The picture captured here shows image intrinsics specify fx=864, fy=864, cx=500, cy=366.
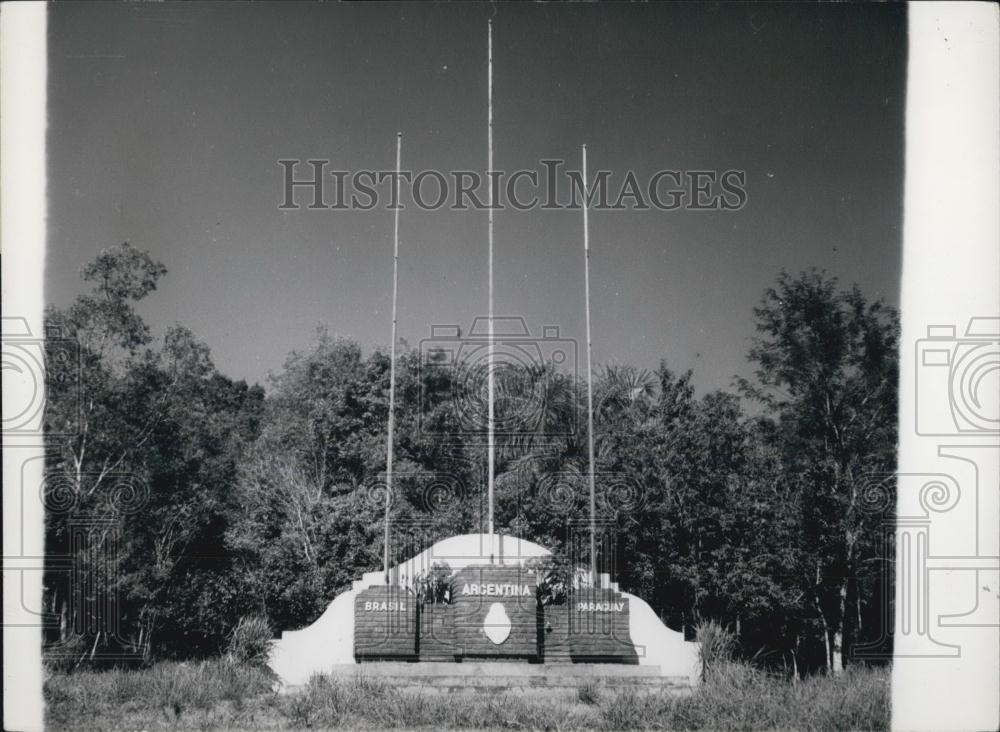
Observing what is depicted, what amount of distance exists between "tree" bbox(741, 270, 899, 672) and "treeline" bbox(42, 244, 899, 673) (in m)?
0.03

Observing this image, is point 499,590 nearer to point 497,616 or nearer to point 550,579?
point 497,616

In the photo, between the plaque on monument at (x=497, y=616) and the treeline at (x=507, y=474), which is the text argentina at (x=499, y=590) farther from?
the treeline at (x=507, y=474)

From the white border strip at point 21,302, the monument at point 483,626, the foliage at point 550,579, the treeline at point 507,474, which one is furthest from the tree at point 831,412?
the white border strip at point 21,302

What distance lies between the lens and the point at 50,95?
28.0 ft

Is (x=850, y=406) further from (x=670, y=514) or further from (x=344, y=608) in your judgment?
(x=344, y=608)

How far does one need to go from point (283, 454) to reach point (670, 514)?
5.21 m

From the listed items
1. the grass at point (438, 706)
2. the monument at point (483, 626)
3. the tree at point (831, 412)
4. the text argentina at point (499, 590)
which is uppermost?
the tree at point (831, 412)

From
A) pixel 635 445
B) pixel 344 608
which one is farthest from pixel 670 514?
pixel 344 608

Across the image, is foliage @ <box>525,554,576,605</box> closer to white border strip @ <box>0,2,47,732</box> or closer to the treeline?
the treeline

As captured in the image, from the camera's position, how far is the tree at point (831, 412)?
10.5m

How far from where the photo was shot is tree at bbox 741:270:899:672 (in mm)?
10539

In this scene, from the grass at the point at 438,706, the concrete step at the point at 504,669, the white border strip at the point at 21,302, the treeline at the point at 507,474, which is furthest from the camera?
the treeline at the point at 507,474

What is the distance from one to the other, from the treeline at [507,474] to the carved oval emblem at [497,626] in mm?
1464

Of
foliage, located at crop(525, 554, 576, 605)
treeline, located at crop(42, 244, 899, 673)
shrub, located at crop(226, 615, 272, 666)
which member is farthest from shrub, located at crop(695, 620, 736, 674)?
shrub, located at crop(226, 615, 272, 666)
